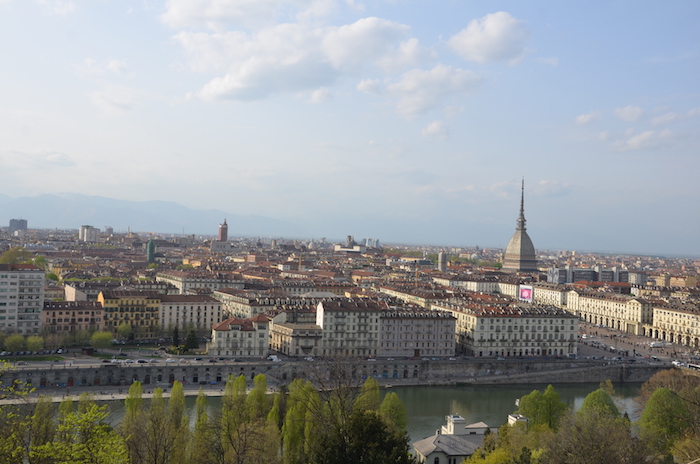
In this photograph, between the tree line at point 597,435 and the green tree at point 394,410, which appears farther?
the green tree at point 394,410

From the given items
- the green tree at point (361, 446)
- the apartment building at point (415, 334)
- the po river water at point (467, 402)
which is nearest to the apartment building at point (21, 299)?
the po river water at point (467, 402)

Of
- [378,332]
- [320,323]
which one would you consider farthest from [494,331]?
[320,323]

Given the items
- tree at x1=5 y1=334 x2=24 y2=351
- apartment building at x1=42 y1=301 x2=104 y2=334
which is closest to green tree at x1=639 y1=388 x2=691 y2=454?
tree at x1=5 y1=334 x2=24 y2=351

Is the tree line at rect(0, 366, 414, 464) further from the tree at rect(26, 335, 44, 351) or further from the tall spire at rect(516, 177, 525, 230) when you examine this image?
the tall spire at rect(516, 177, 525, 230)

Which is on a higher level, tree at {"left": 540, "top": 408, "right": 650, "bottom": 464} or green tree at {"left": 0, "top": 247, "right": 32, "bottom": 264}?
green tree at {"left": 0, "top": 247, "right": 32, "bottom": 264}

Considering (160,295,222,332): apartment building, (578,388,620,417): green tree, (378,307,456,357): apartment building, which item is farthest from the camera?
(160,295,222,332): apartment building

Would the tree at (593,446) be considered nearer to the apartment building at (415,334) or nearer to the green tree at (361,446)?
the green tree at (361,446)
